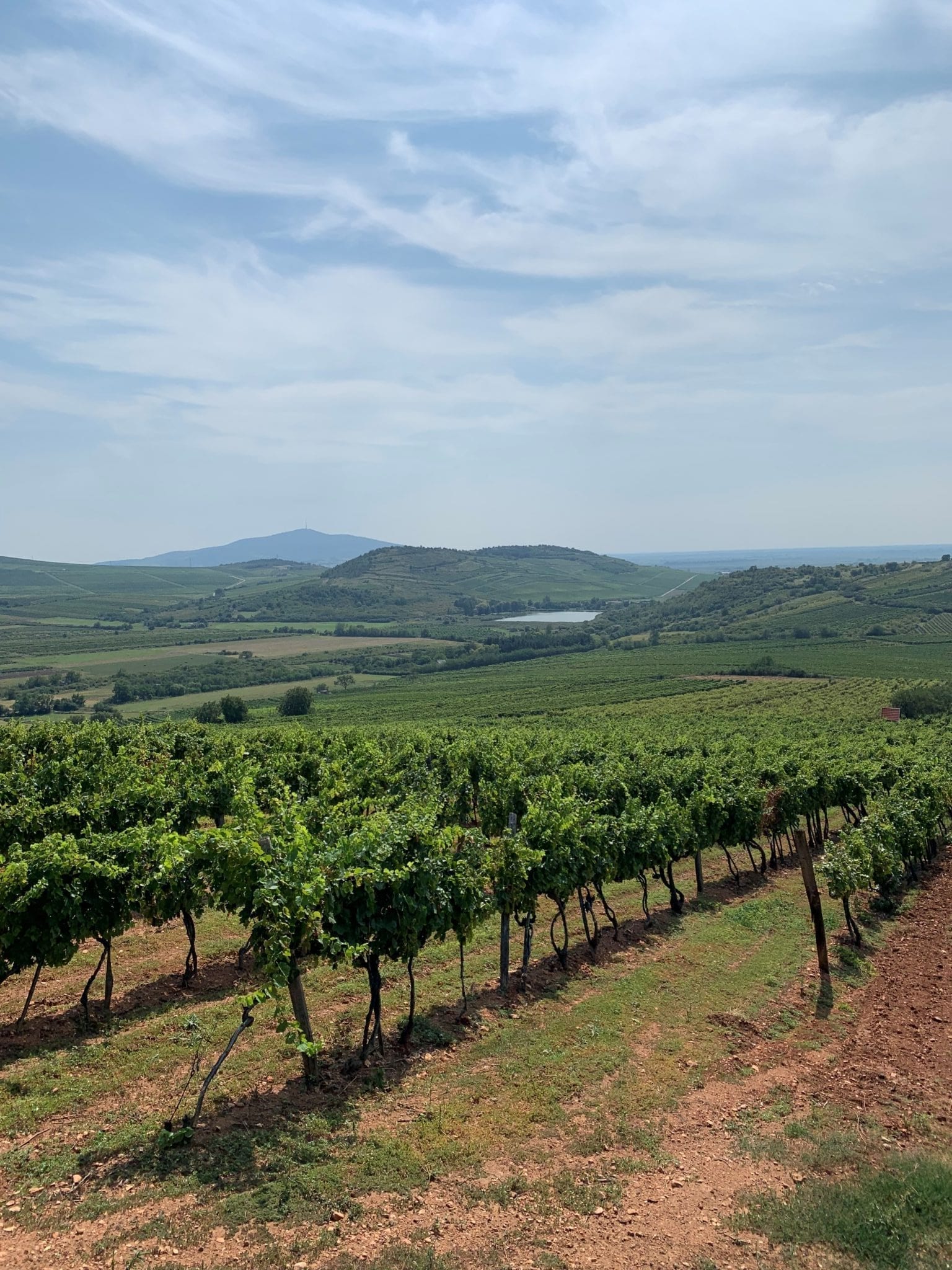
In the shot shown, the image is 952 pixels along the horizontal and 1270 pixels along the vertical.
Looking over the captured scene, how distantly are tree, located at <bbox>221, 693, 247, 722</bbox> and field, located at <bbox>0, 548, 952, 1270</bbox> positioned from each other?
6613 cm

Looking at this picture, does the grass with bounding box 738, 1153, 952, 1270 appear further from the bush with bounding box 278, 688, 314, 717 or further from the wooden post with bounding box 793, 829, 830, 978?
the bush with bounding box 278, 688, 314, 717

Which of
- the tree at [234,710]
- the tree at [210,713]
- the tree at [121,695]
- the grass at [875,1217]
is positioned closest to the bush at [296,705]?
the tree at [234,710]

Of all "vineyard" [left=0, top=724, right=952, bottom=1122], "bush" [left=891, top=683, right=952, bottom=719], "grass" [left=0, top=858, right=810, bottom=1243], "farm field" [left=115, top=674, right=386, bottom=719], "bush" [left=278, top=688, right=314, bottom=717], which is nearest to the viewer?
"grass" [left=0, top=858, right=810, bottom=1243]

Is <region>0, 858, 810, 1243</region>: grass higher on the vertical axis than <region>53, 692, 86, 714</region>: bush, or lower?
higher

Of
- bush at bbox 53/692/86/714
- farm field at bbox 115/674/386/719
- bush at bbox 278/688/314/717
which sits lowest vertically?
farm field at bbox 115/674/386/719

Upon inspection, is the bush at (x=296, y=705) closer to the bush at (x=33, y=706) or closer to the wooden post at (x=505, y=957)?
the bush at (x=33, y=706)

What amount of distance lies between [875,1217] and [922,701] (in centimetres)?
8458

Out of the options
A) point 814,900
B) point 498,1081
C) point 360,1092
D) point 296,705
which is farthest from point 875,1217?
point 296,705

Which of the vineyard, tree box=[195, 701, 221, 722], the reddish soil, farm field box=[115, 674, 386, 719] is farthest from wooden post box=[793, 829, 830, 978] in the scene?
farm field box=[115, 674, 386, 719]

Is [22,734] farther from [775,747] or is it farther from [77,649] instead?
[77,649]

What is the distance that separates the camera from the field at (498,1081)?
337 inches

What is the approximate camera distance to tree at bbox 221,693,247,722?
9300 centimetres

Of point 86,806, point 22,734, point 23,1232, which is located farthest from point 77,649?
point 23,1232

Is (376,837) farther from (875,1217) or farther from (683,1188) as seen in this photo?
(875,1217)
